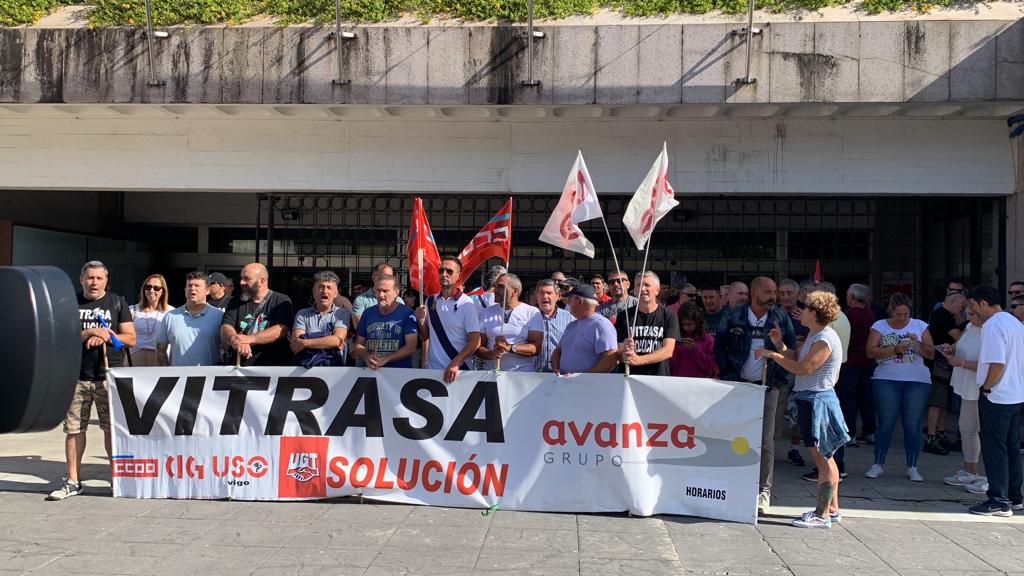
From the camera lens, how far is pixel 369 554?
5.64m

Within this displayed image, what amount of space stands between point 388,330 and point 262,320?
107 cm

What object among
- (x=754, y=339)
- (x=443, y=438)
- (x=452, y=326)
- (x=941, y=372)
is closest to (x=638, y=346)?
(x=754, y=339)

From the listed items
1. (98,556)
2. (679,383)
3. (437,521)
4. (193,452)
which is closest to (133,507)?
(193,452)

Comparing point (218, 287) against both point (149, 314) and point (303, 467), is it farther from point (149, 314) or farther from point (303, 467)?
point (303, 467)

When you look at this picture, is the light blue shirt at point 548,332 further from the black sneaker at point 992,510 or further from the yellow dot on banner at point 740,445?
the black sneaker at point 992,510

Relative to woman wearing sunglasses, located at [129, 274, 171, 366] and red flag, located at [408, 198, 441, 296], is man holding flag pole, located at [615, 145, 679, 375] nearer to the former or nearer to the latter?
red flag, located at [408, 198, 441, 296]

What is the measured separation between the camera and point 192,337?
759 cm

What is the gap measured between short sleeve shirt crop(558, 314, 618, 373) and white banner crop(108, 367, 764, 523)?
379 millimetres

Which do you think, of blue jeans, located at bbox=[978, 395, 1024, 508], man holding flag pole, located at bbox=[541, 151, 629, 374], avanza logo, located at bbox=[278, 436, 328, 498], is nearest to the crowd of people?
blue jeans, located at bbox=[978, 395, 1024, 508]

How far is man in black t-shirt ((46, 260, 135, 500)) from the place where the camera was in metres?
7.11

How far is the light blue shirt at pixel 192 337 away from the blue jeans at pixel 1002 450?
21.1ft

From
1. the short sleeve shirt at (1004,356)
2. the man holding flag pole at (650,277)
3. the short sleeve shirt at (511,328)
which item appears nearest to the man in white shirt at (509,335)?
the short sleeve shirt at (511,328)

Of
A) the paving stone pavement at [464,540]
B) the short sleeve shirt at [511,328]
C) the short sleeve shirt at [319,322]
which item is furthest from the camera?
the short sleeve shirt at [511,328]

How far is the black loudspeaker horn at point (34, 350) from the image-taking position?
266cm
